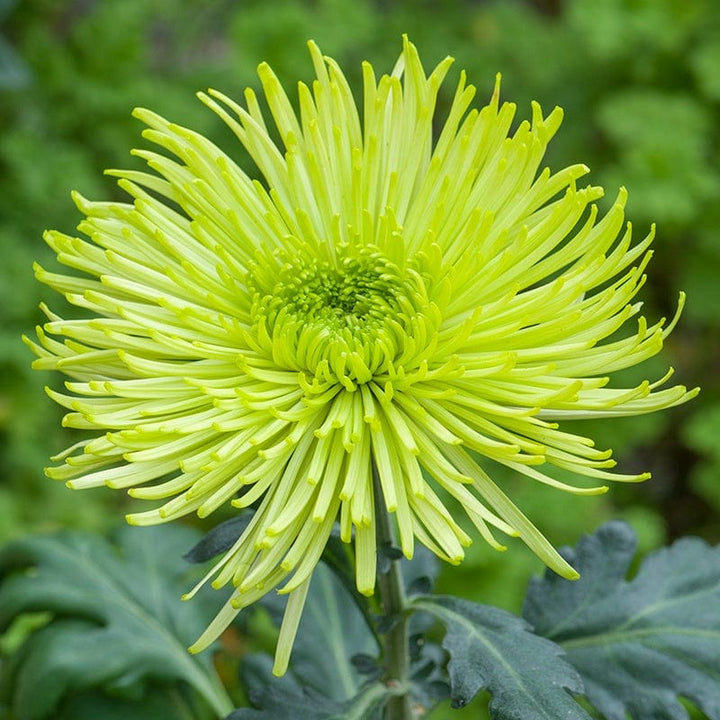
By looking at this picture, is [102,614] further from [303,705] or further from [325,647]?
[303,705]

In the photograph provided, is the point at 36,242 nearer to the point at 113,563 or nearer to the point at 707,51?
the point at 113,563

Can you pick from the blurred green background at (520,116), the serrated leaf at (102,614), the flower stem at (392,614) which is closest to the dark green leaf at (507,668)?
the flower stem at (392,614)

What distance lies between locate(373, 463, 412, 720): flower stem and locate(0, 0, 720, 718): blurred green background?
5.02ft

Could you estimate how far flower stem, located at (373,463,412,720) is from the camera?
4.05 ft

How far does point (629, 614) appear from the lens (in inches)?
61.0

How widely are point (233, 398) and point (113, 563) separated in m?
0.87

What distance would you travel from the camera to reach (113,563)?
1.92m

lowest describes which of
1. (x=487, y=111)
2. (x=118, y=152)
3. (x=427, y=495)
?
(x=427, y=495)

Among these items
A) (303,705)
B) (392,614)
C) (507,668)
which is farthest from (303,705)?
(507,668)

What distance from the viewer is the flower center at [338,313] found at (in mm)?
1249

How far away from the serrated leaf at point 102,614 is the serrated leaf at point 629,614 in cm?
67

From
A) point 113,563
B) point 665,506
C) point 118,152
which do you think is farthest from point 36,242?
point 665,506

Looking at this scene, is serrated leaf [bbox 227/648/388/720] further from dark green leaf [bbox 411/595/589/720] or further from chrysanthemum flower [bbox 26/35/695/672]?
chrysanthemum flower [bbox 26/35/695/672]

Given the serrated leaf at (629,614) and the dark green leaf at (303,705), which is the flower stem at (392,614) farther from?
the serrated leaf at (629,614)
